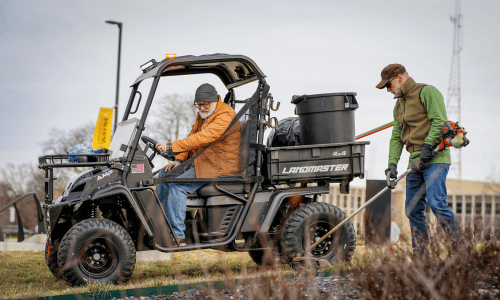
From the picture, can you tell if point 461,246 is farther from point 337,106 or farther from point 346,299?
point 337,106

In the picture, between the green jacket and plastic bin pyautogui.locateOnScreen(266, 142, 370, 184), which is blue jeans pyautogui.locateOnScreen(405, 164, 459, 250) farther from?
plastic bin pyautogui.locateOnScreen(266, 142, 370, 184)

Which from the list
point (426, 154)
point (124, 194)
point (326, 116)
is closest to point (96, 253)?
point (124, 194)

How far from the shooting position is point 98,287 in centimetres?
454

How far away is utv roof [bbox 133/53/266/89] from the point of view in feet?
17.4

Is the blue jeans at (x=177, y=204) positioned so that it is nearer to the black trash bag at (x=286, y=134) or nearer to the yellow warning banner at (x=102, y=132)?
the yellow warning banner at (x=102, y=132)

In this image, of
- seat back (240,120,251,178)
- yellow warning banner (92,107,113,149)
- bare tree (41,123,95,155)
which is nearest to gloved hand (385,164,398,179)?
seat back (240,120,251,178)

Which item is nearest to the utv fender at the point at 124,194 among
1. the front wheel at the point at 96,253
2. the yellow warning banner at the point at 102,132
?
the front wheel at the point at 96,253

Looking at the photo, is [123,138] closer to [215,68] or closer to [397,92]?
[215,68]

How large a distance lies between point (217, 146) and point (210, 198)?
542 millimetres

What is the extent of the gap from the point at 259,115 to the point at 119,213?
1759 mm

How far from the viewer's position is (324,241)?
5.77 meters

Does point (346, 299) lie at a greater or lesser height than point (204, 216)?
lesser

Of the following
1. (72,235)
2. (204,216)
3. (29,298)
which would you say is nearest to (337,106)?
(204,216)

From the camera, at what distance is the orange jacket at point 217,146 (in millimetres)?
5230
